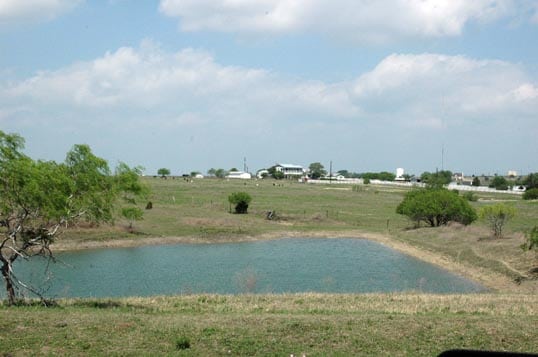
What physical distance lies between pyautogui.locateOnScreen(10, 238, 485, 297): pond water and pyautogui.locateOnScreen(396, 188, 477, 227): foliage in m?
12.1

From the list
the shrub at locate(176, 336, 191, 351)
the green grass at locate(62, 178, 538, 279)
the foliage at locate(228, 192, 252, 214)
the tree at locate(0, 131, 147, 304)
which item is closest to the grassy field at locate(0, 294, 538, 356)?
the shrub at locate(176, 336, 191, 351)

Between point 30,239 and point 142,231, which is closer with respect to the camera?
point 30,239

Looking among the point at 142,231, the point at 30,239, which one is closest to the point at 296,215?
the point at 142,231

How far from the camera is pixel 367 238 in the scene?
63.9 m

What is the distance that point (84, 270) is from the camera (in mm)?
40281

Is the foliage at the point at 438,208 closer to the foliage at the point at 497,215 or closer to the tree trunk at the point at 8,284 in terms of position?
the foliage at the point at 497,215

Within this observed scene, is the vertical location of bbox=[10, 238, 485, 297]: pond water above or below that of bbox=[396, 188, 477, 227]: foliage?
below

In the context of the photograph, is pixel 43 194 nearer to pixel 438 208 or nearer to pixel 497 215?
pixel 497 215

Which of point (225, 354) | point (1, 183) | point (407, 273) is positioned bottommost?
point (407, 273)

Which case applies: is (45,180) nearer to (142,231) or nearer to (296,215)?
(142,231)

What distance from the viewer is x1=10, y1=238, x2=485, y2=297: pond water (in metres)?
33.8

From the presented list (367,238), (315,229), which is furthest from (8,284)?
(315,229)

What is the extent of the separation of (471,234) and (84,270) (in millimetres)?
38945

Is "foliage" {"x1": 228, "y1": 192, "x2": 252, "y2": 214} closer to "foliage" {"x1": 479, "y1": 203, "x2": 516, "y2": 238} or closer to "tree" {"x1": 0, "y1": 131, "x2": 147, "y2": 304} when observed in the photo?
"foliage" {"x1": 479, "y1": 203, "x2": 516, "y2": 238}
